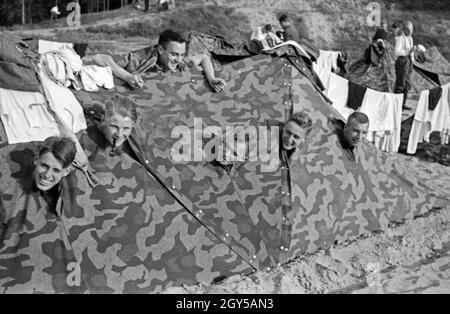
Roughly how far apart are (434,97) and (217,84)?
15.5ft

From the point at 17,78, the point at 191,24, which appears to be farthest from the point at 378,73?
the point at 191,24

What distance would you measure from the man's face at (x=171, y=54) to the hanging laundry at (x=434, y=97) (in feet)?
16.1

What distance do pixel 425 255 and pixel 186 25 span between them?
24.0 meters

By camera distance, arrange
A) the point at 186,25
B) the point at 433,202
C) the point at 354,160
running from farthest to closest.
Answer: the point at 186,25
the point at 433,202
the point at 354,160

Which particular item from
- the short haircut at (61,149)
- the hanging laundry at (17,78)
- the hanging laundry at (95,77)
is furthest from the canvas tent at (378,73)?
the short haircut at (61,149)

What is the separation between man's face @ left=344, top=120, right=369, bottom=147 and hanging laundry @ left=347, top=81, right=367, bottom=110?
2.50 meters

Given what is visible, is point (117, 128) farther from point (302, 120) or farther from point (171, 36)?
point (302, 120)

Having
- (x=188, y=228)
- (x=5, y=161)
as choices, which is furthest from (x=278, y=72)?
(x=5, y=161)

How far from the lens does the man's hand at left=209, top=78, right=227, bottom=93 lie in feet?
15.5

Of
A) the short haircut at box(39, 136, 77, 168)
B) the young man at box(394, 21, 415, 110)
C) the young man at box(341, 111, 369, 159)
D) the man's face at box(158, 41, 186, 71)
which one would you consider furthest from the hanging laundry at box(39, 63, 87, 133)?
the young man at box(394, 21, 415, 110)

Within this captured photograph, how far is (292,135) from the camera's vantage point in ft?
14.7

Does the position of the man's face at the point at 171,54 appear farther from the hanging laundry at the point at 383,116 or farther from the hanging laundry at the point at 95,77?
the hanging laundry at the point at 383,116

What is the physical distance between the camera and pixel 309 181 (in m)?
4.59

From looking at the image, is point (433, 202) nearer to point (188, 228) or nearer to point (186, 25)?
point (188, 228)
